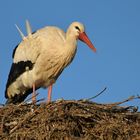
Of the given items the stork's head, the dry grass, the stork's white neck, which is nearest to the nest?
the dry grass

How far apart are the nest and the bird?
2.28 meters

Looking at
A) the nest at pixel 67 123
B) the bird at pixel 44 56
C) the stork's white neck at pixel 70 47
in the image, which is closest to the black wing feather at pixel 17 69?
the bird at pixel 44 56

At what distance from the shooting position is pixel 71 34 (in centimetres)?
1020

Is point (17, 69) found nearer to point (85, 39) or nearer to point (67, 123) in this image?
point (85, 39)

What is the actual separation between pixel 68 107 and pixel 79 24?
108 inches

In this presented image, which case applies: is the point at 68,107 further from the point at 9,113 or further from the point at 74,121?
the point at 9,113

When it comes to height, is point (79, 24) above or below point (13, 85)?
above

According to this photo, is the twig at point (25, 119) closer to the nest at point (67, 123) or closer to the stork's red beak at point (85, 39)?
the nest at point (67, 123)

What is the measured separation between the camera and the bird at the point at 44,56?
1017 cm

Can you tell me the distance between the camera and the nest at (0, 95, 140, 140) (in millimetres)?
7480

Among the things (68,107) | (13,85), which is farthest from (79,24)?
(68,107)

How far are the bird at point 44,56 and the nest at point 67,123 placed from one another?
2.28m

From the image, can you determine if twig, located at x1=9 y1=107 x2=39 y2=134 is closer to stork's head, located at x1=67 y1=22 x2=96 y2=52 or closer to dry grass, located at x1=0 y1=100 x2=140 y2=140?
dry grass, located at x1=0 y1=100 x2=140 y2=140

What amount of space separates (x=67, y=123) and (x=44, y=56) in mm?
2758
